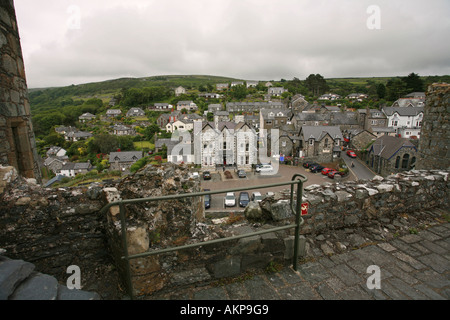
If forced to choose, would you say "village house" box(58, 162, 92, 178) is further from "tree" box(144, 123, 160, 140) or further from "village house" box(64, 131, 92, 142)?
"village house" box(64, 131, 92, 142)

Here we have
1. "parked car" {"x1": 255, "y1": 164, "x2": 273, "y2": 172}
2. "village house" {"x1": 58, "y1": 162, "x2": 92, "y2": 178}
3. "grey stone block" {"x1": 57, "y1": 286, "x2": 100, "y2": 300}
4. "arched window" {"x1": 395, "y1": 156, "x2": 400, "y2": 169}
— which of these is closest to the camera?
"grey stone block" {"x1": 57, "y1": 286, "x2": 100, "y2": 300}

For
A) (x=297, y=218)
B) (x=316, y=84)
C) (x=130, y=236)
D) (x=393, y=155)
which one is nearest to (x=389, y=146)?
(x=393, y=155)

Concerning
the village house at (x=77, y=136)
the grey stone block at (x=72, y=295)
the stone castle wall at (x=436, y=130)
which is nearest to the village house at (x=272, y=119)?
the stone castle wall at (x=436, y=130)

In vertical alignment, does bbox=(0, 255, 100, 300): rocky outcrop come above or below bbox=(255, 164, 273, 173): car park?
above

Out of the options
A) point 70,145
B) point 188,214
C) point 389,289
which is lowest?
point 70,145

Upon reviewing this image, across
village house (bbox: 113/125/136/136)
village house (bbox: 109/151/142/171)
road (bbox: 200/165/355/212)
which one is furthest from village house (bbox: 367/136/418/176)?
village house (bbox: 113/125/136/136)
